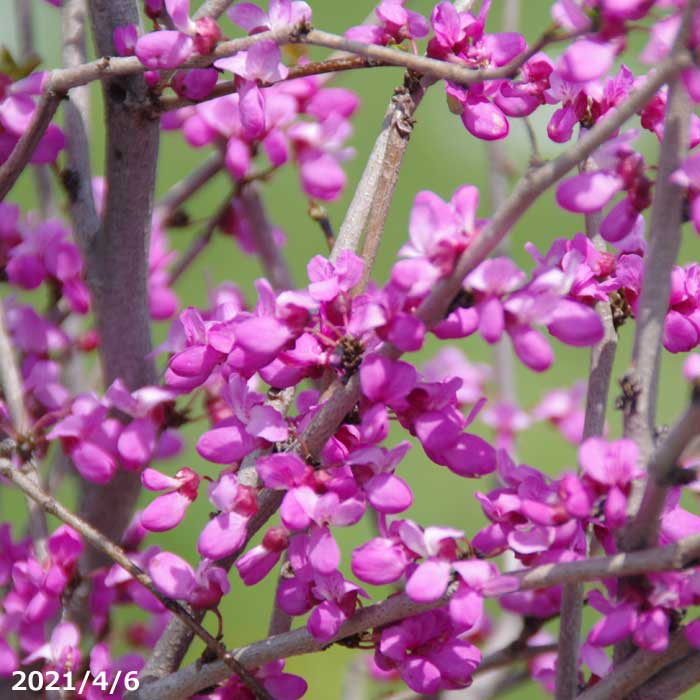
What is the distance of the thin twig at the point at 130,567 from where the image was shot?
778 millimetres

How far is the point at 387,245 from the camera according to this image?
10.0ft

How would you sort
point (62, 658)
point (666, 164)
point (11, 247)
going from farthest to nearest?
point (11, 247) < point (62, 658) < point (666, 164)

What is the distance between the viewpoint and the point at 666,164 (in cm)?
63

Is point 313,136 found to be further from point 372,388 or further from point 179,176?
point 179,176

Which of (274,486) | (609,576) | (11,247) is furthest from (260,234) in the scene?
(609,576)

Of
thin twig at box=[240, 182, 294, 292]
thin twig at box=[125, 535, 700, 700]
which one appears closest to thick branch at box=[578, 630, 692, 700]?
thin twig at box=[125, 535, 700, 700]

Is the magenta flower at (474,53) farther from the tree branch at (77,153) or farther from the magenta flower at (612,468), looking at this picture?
the tree branch at (77,153)

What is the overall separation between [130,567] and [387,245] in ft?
7.54

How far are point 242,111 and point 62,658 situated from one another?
1.54 ft

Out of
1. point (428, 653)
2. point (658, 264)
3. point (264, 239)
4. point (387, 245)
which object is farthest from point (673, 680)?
point (387, 245)

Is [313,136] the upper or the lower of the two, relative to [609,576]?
upper

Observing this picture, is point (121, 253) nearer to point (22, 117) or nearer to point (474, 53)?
point (22, 117)

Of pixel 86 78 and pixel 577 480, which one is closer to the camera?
pixel 577 480

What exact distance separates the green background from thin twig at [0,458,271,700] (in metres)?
1.08
